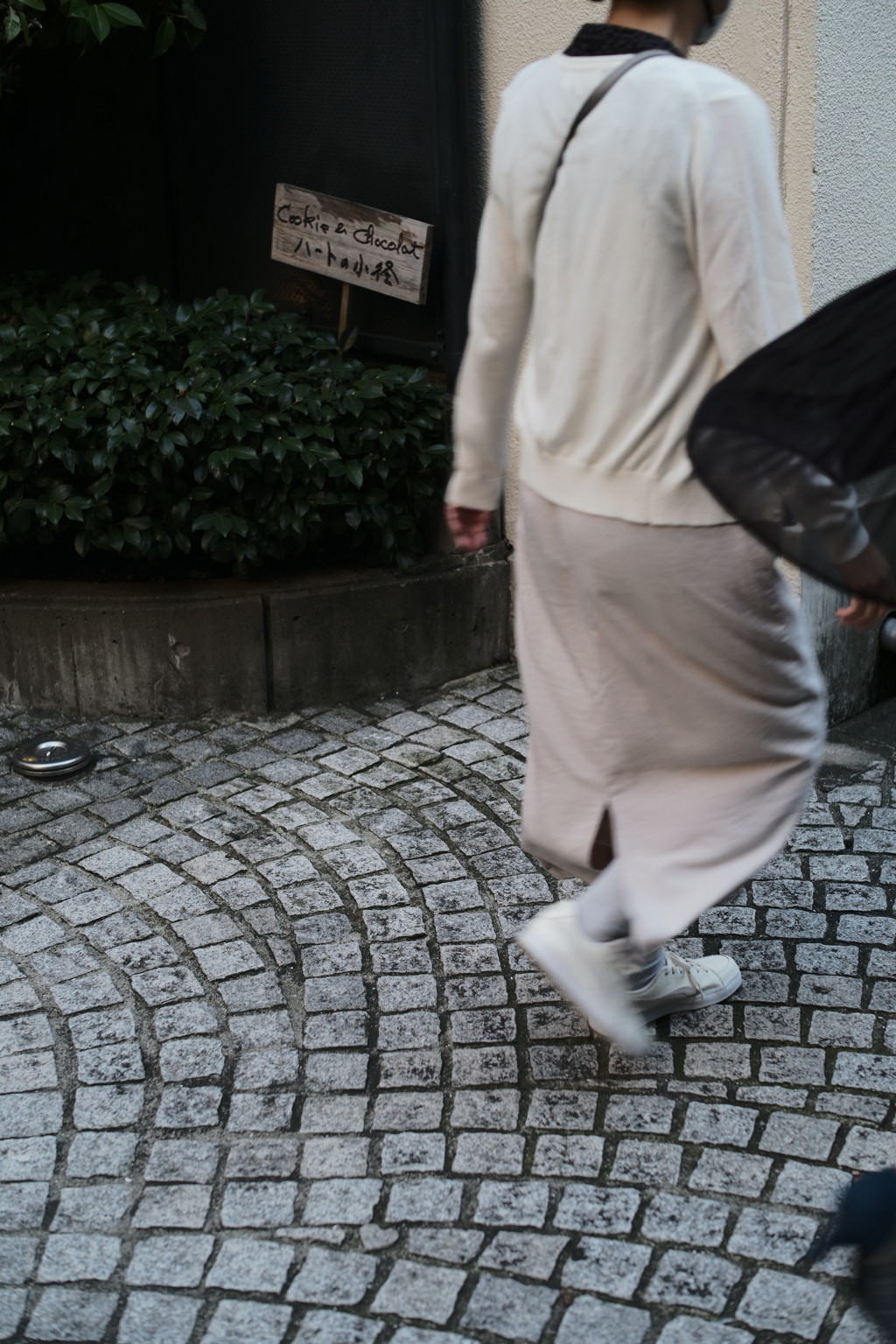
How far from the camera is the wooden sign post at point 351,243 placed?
4746mm

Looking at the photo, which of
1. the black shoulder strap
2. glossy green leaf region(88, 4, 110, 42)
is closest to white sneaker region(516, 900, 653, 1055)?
the black shoulder strap

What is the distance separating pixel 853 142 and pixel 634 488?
2168 millimetres

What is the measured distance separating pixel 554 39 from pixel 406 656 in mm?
1965

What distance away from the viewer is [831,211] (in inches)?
160

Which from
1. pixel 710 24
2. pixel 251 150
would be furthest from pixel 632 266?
pixel 251 150

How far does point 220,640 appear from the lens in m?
4.58

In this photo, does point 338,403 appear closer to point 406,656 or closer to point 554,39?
point 406,656

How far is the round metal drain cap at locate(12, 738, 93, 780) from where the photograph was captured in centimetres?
425

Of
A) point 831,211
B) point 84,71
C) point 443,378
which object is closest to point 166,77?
point 84,71

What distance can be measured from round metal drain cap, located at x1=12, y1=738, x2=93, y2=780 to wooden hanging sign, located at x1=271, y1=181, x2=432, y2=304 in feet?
5.89

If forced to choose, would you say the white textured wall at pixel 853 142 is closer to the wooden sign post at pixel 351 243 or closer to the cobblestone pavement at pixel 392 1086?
the wooden sign post at pixel 351 243

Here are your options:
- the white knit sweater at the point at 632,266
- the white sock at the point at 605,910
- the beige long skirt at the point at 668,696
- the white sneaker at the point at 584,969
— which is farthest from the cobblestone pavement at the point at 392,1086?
the white knit sweater at the point at 632,266

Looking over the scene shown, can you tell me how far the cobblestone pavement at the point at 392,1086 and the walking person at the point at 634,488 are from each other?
33 centimetres

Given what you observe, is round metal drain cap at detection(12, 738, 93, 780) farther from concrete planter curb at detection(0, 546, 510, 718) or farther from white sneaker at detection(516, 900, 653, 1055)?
white sneaker at detection(516, 900, 653, 1055)
